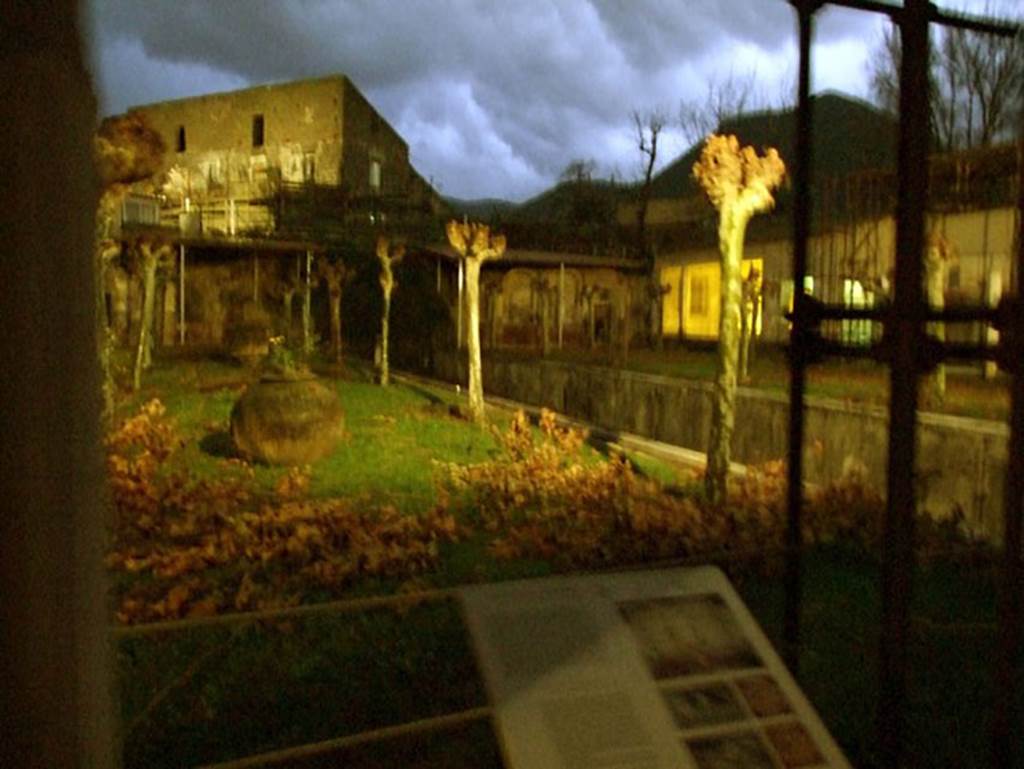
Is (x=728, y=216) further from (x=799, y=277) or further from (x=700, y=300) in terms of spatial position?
(x=700, y=300)

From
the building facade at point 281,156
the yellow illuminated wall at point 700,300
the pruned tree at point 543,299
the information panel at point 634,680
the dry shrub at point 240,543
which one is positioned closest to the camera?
the information panel at point 634,680

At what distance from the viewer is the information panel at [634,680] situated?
2.29 m

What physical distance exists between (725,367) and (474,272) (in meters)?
5.34

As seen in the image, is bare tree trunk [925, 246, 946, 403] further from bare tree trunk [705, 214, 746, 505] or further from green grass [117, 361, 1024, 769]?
green grass [117, 361, 1024, 769]

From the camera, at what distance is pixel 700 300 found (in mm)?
28047

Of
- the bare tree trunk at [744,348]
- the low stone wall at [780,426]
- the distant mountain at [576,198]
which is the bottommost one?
the low stone wall at [780,426]

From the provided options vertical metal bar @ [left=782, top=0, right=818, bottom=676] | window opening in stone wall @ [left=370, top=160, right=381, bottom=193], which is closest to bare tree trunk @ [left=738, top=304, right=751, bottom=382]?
vertical metal bar @ [left=782, top=0, right=818, bottom=676]

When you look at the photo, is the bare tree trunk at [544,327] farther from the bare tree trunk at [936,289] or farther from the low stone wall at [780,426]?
the bare tree trunk at [936,289]

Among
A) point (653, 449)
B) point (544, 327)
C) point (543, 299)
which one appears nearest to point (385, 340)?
point (544, 327)

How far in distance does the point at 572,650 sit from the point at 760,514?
5027 mm

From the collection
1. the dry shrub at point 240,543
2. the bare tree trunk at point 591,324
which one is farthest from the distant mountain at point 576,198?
the dry shrub at point 240,543

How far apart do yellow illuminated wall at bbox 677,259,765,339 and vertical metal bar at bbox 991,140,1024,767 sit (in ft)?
79.7

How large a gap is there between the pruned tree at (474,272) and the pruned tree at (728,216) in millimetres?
4575

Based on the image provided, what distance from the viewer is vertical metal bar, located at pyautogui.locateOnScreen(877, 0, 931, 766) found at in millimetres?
2975
